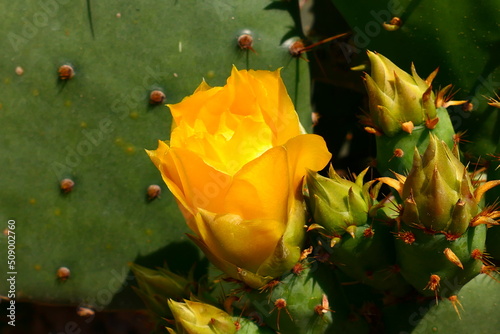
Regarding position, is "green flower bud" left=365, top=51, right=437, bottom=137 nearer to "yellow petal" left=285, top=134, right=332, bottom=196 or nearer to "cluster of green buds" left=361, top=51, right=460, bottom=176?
"cluster of green buds" left=361, top=51, right=460, bottom=176

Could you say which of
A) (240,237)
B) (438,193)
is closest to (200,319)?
(240,237)

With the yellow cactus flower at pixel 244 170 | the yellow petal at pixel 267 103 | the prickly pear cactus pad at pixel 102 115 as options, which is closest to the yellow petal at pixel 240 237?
the yellow cactus flower at pixel 244 170

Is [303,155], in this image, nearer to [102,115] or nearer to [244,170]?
[244,170]

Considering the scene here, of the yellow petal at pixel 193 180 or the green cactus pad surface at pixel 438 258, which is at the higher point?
the yellow petal at pixel 193 180

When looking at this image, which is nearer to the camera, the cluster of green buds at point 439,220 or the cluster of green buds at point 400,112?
the cluster of green buds at point 439,220

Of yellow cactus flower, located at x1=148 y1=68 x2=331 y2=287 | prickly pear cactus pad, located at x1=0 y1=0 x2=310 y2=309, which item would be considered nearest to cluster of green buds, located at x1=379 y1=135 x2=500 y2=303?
yellow cactus flower, located at x1=148 y1=68 x2=331 y2=287

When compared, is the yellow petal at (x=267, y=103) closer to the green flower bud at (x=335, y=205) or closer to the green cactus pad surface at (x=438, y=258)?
the green flower bud at (x=335, y=205)

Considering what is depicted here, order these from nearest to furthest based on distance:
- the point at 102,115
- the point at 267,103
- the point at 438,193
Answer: the point at 438,193
the point at 267,103
the point at 102,115
